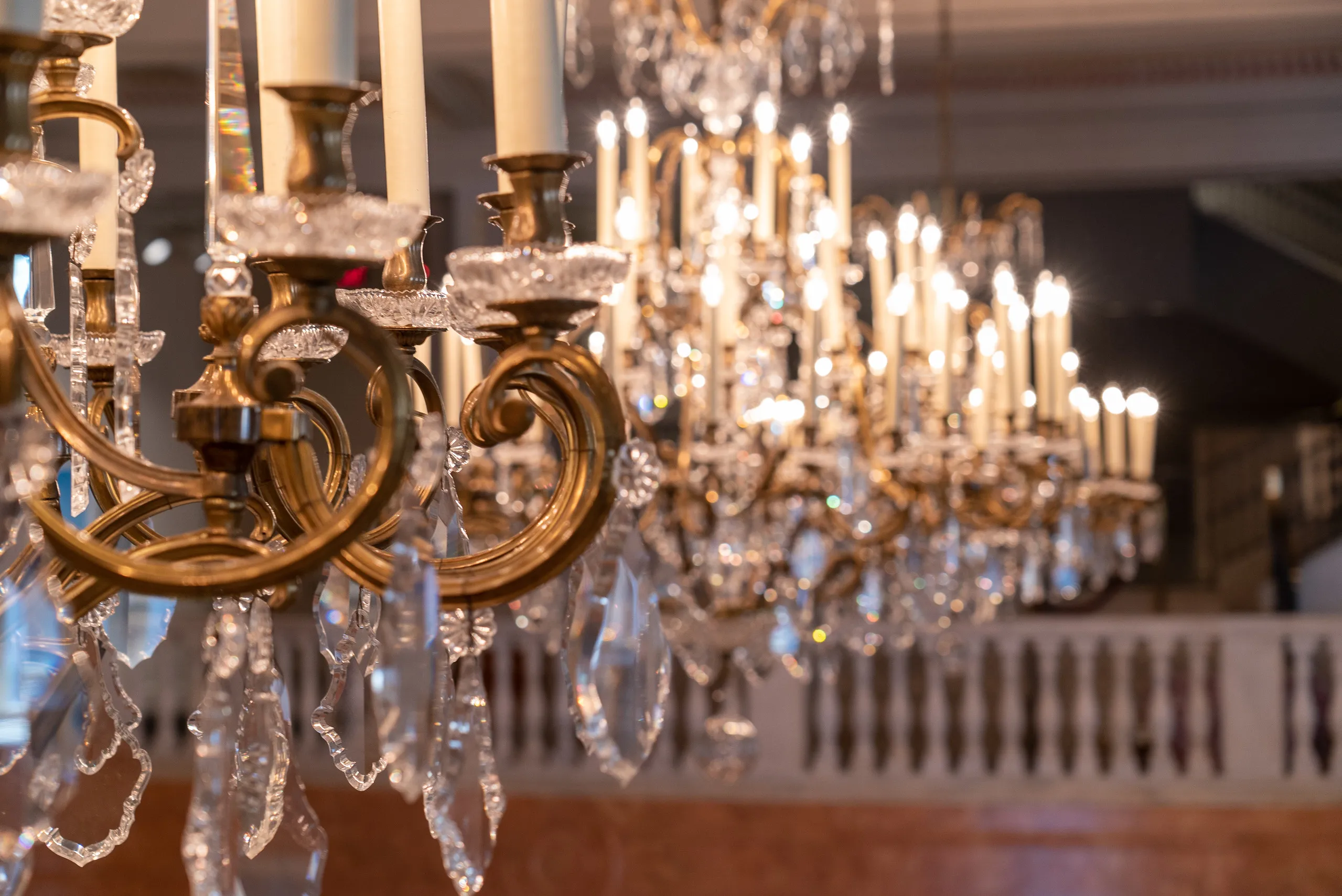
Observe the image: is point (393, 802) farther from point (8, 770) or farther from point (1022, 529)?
point (8, 770)

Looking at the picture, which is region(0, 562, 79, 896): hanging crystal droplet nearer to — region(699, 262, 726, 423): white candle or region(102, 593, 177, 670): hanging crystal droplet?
region(102, 593, 177, 670): hanging crystal droplet

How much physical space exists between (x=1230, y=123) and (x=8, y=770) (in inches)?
247

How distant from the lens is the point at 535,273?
67cm

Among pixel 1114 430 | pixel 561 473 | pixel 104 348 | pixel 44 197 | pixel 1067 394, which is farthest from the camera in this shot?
pixel 1114 430

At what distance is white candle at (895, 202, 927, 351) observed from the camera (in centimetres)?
276

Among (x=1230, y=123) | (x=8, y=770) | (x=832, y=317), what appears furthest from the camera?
(x=1230, y=123)

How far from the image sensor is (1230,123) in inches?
241

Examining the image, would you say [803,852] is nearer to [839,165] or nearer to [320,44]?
[839,165]

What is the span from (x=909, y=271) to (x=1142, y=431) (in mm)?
787

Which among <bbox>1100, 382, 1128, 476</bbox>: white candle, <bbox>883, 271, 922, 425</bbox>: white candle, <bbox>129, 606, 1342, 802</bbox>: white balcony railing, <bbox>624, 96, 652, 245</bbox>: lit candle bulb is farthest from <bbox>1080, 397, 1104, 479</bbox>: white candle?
<bbox>129, 606, 1342, 802</bbox>: white balcony railing

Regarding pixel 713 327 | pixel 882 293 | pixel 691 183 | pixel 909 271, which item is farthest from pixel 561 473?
pixel 882 293

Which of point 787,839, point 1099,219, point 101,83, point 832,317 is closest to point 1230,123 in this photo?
point 1099,219

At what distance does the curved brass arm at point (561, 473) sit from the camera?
27.0 inches

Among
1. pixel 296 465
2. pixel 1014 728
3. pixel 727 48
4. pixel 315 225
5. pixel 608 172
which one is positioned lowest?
pixel 1014 728
